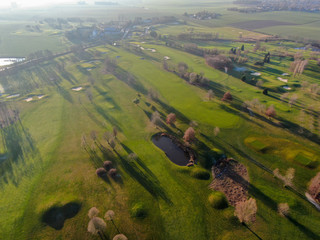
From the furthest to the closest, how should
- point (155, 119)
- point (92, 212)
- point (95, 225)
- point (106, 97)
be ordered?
point (106, 97) → point (155, 119) → point (92, 212) → point (95, 225)

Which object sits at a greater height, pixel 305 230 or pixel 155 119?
pixel 155 119

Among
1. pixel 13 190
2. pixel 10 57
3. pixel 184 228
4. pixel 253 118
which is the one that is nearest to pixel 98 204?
pixel 184 228

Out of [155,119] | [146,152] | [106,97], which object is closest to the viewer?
[146,152]

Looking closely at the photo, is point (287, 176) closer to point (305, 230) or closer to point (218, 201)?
point (305, 230)

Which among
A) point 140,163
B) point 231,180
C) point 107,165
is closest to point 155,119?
point 140,163

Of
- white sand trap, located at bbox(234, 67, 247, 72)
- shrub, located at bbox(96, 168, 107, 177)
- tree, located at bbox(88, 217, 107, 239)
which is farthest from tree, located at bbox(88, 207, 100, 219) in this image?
white sand trap, located at bbox(234, 67, 247, 72)

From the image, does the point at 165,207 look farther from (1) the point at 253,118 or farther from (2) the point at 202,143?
(1) the point at 253,118

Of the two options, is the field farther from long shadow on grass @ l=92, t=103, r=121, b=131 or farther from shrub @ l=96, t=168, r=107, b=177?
shrub @ l=96, t=168, r=107, b=177
